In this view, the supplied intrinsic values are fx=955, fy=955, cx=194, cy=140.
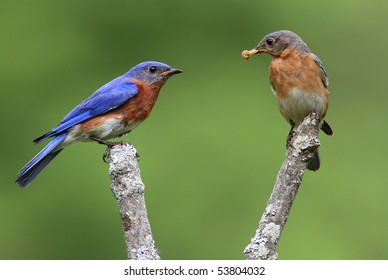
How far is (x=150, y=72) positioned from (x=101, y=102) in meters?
0.51

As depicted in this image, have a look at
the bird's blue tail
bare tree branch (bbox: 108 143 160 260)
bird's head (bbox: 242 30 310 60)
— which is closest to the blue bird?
the bird's blue tail

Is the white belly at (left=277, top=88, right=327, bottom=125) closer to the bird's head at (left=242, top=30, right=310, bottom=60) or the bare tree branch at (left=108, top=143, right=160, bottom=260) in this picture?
the bird's head at (left=242, top=30, right=310, bottom=60)

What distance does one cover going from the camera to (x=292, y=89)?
25.9ft

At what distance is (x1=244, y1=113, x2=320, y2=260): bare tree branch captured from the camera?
5430 millimetres

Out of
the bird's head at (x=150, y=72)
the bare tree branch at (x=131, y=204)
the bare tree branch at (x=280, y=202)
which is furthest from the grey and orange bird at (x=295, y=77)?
the bare tree branch at (x=131, y=204)

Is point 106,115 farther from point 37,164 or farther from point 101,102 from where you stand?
point 37,164

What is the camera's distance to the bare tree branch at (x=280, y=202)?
543 centimetres

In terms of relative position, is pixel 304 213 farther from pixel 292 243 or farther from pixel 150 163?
pixel 150 163

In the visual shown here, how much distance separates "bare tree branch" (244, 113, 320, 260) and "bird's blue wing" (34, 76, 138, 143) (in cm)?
207

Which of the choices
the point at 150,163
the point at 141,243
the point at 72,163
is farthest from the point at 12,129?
the point at 141,243

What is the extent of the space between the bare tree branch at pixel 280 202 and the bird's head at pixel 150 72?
212cm

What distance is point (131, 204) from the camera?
562 centimetres

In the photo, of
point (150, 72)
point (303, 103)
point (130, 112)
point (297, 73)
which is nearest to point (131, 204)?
point (130, 112)

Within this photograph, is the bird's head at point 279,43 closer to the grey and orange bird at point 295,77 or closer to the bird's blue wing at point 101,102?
the grey and orange bird at point 295,77
